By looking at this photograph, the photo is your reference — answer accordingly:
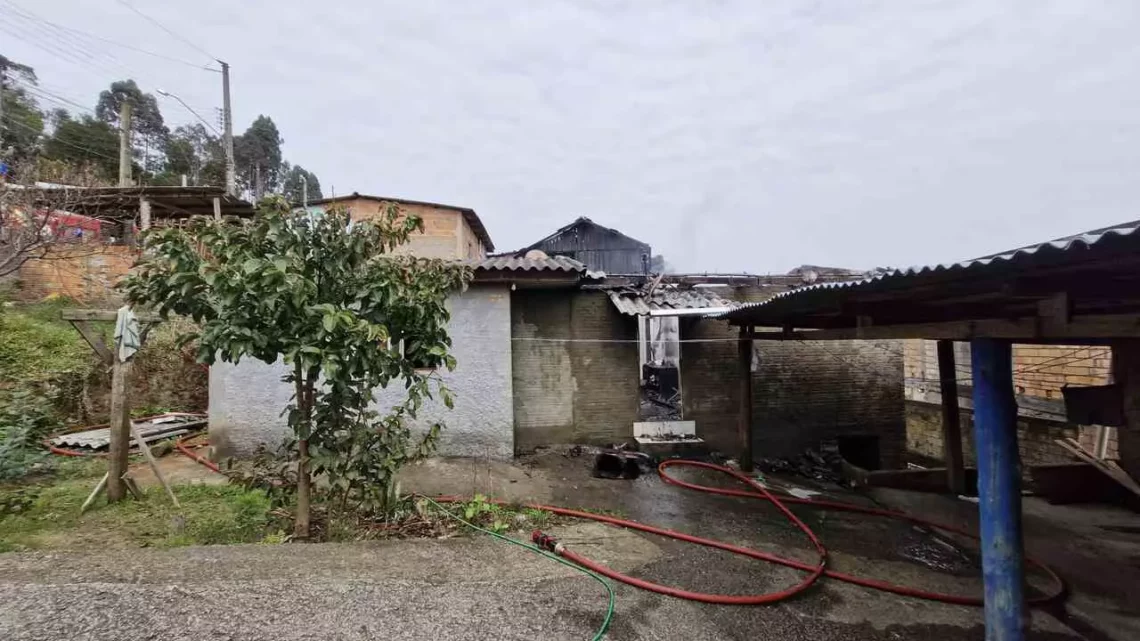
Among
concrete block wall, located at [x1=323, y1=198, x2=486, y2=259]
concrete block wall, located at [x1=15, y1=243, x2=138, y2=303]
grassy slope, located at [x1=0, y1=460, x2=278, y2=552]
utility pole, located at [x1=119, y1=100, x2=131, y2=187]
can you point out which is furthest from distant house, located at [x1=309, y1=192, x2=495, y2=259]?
grassy slope, located at [x1=0, y1=460, x2=278, y2=552]

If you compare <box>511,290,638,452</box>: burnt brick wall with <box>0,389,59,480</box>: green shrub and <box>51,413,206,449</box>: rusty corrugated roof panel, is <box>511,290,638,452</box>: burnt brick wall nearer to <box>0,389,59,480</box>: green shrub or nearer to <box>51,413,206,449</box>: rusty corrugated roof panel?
<box>51,413,206,449</box>: rusty corrugated roof panel

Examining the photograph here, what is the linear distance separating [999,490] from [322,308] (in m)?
4.58

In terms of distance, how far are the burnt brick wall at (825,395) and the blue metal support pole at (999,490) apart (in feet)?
16.4

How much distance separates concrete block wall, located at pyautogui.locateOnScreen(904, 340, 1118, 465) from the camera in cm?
861

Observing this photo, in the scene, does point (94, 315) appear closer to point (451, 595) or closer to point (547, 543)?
point (451, 595)

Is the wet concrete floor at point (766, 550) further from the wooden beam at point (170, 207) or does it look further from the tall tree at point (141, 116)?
the tall tree at point (141, 116)

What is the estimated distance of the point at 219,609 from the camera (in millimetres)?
2723

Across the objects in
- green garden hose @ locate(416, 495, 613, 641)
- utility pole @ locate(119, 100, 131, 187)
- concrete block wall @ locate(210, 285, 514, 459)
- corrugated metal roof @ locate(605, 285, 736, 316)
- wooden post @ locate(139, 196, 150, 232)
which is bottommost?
green garden hose @ locate(416, 495, 613, 641)

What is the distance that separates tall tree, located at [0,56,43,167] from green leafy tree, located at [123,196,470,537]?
55.6 ft

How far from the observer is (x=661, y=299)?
7.65m

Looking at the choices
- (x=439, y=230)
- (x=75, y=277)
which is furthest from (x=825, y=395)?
(x=75, y=277)

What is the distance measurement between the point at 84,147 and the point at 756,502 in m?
26.4

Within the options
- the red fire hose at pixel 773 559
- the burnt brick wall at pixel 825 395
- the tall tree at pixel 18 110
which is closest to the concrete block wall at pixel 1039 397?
the burnt brick wall at pixel 825 395

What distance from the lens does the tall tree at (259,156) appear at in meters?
27.7
